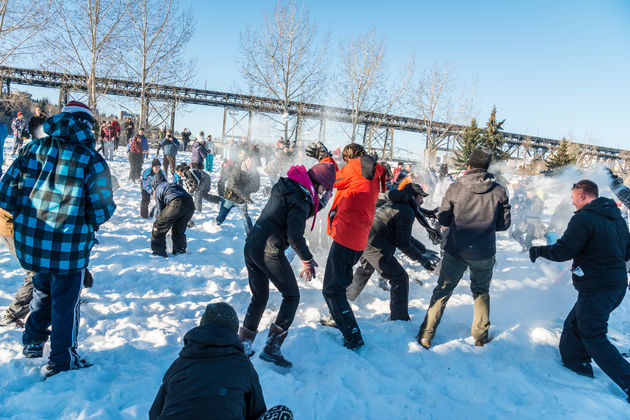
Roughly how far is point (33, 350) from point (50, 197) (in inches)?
47.5

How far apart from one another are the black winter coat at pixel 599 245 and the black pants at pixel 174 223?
5.03m

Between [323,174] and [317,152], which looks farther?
[317,152]

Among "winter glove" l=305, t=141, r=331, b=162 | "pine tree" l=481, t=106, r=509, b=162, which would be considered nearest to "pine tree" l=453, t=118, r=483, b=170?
"pine tree" l=481, t=106, r=509, b=162

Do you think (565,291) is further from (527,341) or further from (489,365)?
(489,365)

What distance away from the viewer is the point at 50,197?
Result: 8.23 feet

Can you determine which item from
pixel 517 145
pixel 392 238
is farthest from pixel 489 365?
pixel 517 145

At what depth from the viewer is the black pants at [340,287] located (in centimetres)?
346

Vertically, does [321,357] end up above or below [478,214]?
below

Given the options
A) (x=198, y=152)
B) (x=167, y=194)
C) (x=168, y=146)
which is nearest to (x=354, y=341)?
(x=167, y=194)

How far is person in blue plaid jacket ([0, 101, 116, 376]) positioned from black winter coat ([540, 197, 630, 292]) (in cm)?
399

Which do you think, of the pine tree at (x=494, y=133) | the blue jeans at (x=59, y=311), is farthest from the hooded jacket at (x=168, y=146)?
the pine tree at (x=494, y=133)

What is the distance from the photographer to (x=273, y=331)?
3129 mm

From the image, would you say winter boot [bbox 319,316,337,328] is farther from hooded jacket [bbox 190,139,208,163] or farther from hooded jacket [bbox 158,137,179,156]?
hooded jacket [bbox 158,137,179,156]

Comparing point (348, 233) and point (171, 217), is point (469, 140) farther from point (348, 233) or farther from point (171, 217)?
point (348, 233)
